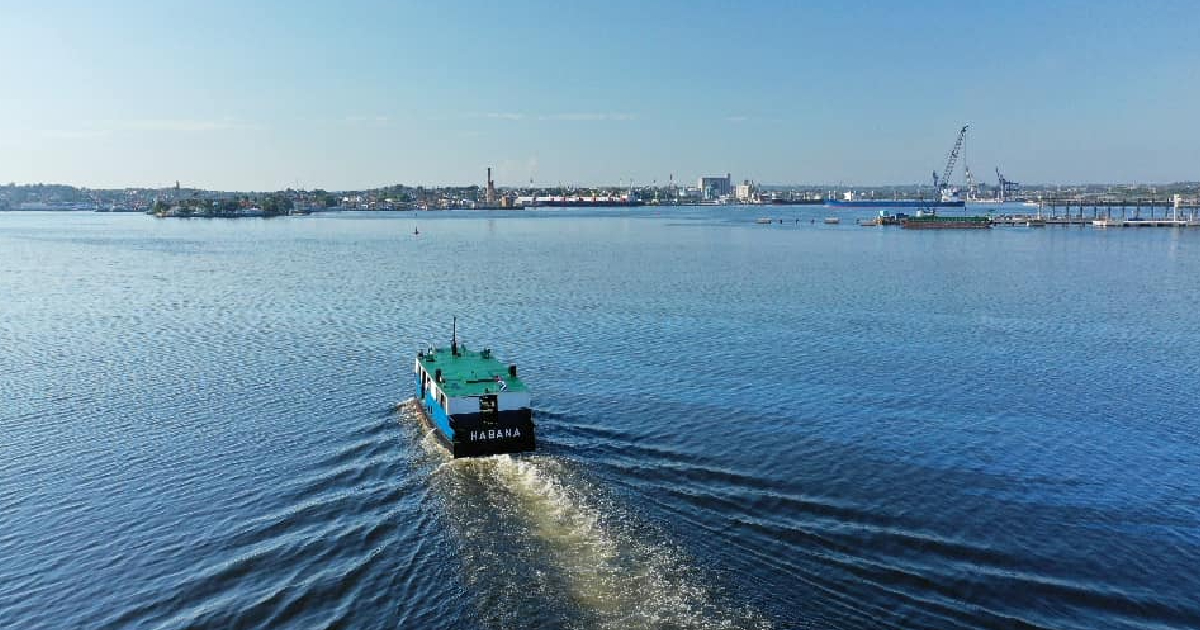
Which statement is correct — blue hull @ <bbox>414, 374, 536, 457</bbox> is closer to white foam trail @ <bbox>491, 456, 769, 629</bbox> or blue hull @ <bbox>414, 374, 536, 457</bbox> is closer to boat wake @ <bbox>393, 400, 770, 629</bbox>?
boat wake @ <bbox>393, 400, 770, 629</bbox>

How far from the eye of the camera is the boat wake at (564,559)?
21719 millimetres

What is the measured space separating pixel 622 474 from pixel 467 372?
38.5 feet

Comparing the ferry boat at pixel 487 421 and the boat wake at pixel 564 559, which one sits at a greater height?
the ferry boat at pixel 487 421

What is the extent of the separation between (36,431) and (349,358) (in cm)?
1957

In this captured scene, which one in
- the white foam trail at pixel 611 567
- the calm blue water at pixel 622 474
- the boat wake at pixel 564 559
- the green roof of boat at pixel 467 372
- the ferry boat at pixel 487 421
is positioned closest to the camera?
the white foam trail at pixel 611 567

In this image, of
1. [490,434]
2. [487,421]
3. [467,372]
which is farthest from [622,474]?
[467,372]

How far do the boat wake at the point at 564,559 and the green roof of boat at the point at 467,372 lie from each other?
452 cm

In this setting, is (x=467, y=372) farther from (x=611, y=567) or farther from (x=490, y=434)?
(x=611, y=567)

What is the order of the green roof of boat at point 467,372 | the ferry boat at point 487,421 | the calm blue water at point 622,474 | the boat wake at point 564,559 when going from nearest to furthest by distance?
the boat wake at point 564,559 < the calm blue water at point 622,474 < the ferry boat at point 487,421 < the green roof of boat at point 467,372

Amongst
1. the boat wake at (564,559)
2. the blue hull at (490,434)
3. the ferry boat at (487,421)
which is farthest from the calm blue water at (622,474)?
the ferry boat at (487,421)

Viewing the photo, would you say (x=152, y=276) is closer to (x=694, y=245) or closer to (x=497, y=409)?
(x=497, y=409)

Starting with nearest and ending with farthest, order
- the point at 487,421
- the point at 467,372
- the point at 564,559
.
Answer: the point at 564,559, the point at 487,421, the point at 467,372

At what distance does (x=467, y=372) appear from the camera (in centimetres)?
4047

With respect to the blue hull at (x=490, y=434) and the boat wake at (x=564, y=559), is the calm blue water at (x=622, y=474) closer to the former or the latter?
the boat wake at (x=564, y=559)
